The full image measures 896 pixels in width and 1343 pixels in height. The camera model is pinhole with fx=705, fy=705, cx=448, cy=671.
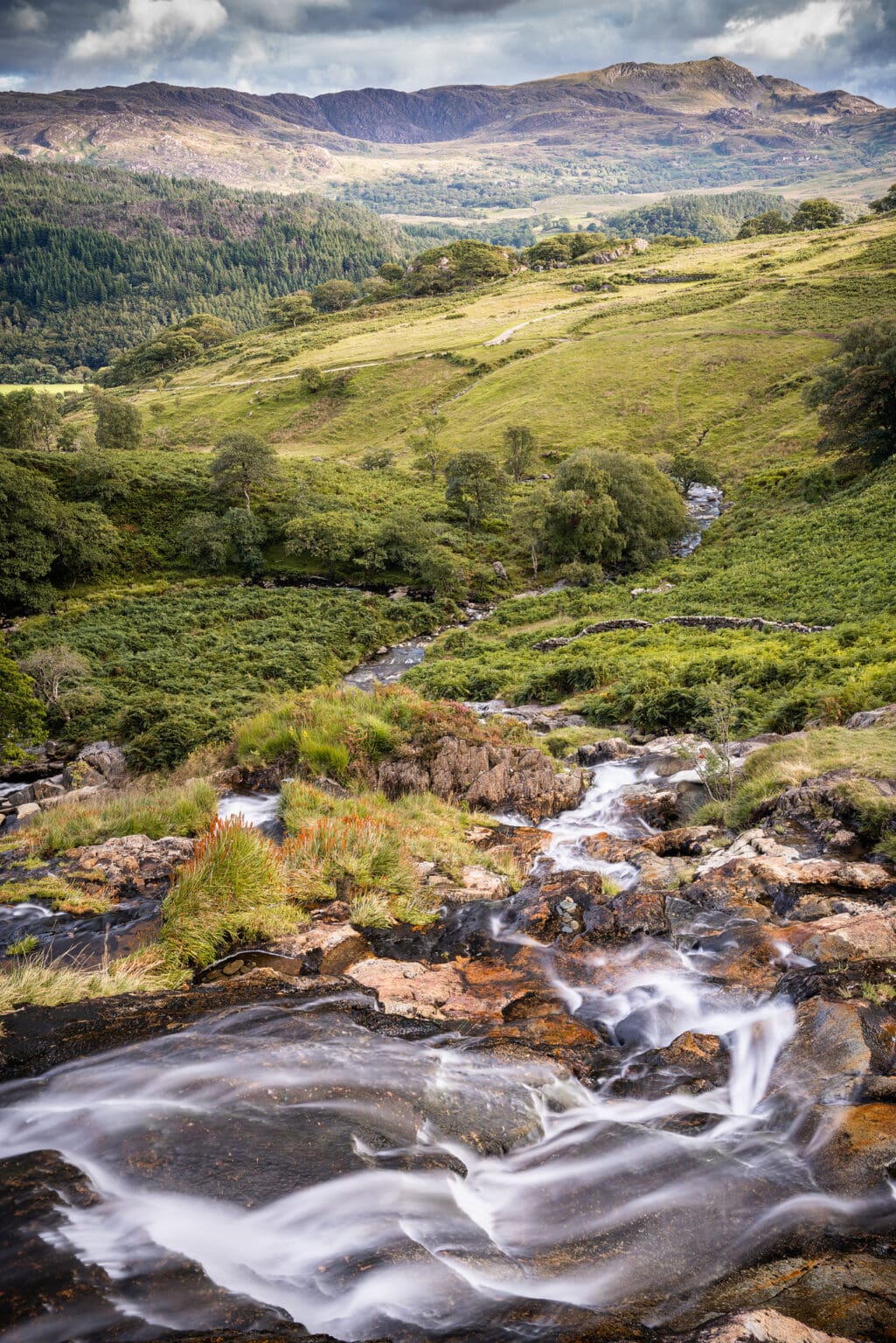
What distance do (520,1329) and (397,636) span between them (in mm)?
41392

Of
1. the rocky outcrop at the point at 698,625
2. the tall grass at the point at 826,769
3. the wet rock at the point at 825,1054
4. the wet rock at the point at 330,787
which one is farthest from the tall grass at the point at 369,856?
the rocky outcrop at the point at 698,625

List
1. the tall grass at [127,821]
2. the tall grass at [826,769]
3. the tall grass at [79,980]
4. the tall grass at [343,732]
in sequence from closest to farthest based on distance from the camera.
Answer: the tall grass at [79,980] → the tall grass at [826,769] → the tall grass at [127,821] → the tall grass at [343,732]

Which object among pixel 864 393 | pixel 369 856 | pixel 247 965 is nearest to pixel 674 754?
pixel 369 856

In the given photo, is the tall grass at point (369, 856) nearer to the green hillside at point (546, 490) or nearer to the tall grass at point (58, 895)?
the tall grass at point (58, 895)

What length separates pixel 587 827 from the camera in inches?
566

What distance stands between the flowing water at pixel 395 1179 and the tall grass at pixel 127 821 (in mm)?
6137

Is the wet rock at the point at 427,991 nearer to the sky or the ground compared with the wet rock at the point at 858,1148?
nearer to the ground

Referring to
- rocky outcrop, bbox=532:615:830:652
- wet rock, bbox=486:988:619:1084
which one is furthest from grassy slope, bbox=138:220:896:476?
wet rock, bbox=486:988:619:1084

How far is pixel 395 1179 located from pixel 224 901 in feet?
15.2

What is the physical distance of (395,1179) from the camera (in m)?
5.40

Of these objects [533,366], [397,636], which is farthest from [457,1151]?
[533,366]

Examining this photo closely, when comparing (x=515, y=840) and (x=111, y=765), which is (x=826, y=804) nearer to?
(x=515, y=840)

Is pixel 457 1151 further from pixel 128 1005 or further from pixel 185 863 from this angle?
pixel 185 863

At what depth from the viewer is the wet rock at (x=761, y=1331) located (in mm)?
3783
